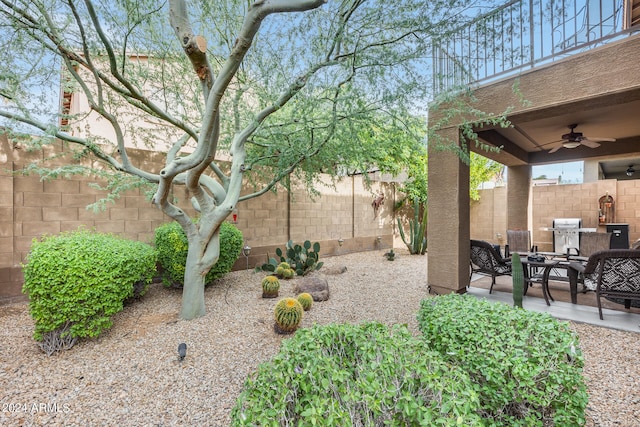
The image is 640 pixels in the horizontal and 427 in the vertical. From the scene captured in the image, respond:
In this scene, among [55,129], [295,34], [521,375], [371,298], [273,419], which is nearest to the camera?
[273,419]

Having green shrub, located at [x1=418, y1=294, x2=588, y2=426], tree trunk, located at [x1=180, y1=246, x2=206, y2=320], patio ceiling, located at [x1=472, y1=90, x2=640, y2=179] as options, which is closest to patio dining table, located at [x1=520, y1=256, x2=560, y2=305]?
patio ceiling, located at [x1=472, y1=90, x2=640, y2=179]

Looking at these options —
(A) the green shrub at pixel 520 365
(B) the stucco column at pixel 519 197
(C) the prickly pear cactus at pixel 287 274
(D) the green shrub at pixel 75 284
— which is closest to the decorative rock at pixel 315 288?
(C) the prickly pear cactus at pixel 287 274

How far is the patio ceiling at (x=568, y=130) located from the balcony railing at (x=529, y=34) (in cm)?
74

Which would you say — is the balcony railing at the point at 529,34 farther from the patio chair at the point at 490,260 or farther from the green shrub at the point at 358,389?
the green shrub at the point at 358,389

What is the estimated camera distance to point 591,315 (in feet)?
13.2

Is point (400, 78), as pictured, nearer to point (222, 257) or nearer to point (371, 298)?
point (371, 298)

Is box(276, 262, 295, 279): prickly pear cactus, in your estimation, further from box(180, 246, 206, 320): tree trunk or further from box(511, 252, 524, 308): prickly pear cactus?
box(511, 252, 524, 308): prickly pear cactus

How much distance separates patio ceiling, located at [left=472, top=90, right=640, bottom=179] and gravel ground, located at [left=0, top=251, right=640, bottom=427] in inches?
110

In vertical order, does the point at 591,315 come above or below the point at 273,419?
below

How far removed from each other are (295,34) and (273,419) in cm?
466

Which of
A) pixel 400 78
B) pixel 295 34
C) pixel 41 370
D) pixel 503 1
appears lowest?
pixel 41 370

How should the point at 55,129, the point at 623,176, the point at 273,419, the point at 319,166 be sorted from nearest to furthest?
1. the point at 273,419
2. the point at 55,129
3. the point at 319,166
4. the point at 623,176

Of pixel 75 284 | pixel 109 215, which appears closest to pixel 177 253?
pixel 109 215

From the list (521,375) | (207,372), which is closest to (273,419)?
(521,375)
